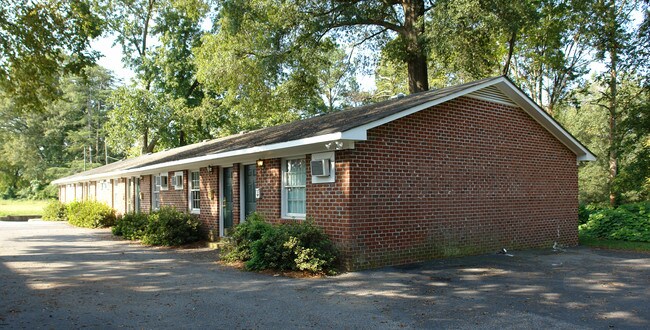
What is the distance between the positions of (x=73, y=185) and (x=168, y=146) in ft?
22.6

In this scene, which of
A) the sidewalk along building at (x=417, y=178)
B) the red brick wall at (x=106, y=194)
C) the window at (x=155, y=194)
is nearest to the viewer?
the sidewalk along building at (x=417, y=178)

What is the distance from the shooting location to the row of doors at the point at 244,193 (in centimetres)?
1375

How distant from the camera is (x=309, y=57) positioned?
21969mm

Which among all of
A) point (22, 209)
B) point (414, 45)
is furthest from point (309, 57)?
point (22, 209)

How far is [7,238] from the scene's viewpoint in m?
18.1

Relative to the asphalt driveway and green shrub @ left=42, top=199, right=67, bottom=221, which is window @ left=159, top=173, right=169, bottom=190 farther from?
green shrub @ left=42, top=199, right=67, bottom=221

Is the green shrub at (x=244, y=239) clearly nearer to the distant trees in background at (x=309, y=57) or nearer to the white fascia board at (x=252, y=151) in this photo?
the white fascia board at (x=252, y=151)

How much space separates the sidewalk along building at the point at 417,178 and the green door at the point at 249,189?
0.09ft

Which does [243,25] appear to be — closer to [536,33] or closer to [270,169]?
[270,169]

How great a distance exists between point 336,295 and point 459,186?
205 inches

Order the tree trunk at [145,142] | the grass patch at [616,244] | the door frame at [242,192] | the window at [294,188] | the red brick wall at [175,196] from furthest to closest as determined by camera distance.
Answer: the tree trunk at [145,142] → the red brick wall at [175,196] → the grass patch at [616,244] → the door frame at [242,192] → the window at [294,188]

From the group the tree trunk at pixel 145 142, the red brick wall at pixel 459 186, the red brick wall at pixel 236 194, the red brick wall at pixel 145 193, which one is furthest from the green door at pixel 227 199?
the tree trunk at pixel 145 142

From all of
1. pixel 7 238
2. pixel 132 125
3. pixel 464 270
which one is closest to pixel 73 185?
pixel 132 125

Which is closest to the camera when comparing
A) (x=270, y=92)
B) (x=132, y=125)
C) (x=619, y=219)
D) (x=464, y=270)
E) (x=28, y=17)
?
(x=464, y=270)
